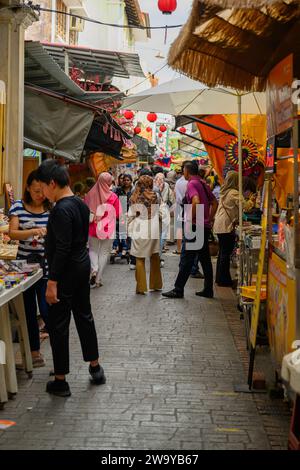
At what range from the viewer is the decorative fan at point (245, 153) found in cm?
1212

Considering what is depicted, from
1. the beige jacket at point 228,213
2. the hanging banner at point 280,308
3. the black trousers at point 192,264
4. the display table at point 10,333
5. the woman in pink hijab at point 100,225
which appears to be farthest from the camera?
the woman in pink hijab at point 100,225

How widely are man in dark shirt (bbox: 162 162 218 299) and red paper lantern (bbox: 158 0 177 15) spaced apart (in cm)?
256

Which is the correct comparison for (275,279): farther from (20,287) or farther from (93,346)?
(20,287)

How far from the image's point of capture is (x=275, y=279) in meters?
5.71

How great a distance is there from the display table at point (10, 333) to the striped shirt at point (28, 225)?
0.47m

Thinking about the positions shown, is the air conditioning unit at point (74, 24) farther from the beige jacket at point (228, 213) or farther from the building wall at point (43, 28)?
the beige jacket at point (228, 213)

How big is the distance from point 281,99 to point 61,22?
18.1m

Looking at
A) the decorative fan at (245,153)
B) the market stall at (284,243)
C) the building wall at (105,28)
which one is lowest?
the market stall at (284,243)

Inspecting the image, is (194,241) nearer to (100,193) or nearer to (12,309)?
(100,193)

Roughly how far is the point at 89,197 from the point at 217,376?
6090 millimetres

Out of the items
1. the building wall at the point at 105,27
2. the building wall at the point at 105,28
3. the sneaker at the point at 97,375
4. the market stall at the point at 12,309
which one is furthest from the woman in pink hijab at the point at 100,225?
the building wall at the point at 105,27

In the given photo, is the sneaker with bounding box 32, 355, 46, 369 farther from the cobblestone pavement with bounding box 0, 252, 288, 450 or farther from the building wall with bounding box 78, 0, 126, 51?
the building wall with bounding box 78, 0, 126, 51

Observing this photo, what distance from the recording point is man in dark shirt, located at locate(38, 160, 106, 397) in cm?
547

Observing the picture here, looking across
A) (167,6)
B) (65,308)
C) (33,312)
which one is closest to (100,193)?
(167,6)
